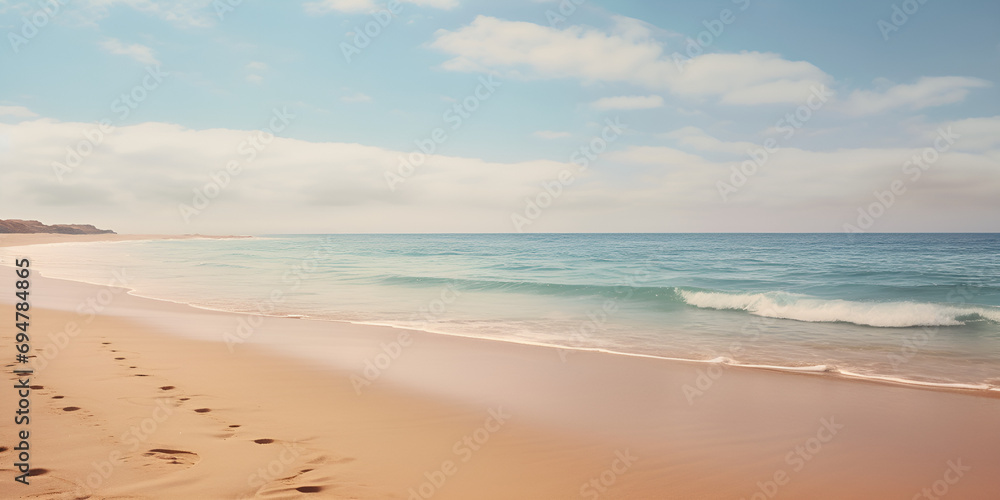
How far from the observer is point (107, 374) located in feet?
19.6

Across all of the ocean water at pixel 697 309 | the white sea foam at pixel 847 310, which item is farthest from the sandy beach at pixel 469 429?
the white sea foam at pixel 847 310

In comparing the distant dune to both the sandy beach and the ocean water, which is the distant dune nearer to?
the ocean water

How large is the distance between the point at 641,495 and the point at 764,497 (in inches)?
36.0

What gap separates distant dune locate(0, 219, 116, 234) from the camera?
105312mm

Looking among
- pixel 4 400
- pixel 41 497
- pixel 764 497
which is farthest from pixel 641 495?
pixel 4 400

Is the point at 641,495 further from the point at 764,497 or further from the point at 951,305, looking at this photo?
the point at 951,305

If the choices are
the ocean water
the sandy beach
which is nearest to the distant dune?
the ocean water

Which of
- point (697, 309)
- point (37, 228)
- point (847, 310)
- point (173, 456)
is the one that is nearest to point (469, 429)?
point (173, 456)

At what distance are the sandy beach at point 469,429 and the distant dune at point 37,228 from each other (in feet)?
447

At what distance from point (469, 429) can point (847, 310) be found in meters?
12.8

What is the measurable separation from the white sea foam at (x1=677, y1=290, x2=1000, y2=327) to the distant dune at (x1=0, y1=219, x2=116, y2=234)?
453ft

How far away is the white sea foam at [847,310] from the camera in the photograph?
1230 cm

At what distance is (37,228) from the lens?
11481 centimetres

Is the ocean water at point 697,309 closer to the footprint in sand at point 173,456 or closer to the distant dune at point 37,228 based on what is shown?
the footprint in sand at point 173,456
